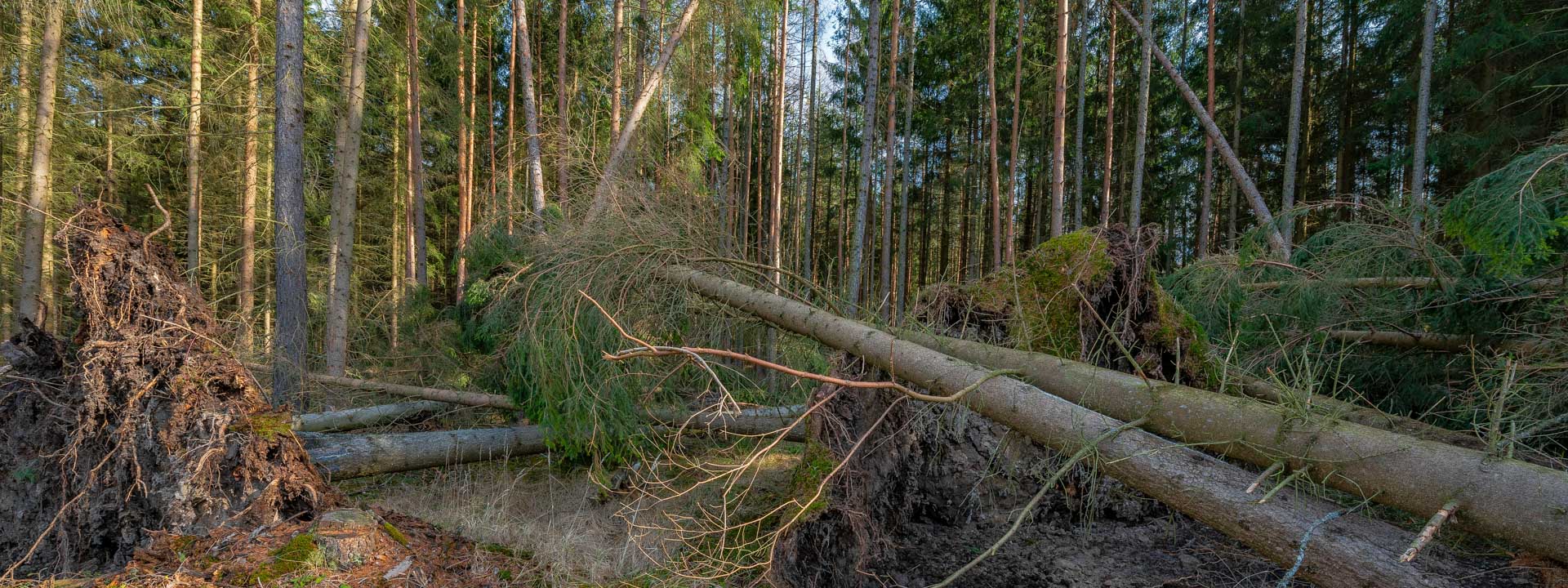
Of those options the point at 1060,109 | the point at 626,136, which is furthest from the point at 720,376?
the point at 1060,109

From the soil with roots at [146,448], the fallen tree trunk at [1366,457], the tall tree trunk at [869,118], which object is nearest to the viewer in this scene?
the fallen tree trunk at [1366,457]

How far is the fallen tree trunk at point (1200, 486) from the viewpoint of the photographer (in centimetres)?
168

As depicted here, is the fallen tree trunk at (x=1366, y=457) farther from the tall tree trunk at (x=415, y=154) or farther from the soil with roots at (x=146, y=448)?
the tall tree trunk at (x=415, y=154)

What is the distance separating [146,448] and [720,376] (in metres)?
3.26

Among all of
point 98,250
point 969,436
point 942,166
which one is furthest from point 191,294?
point 942,166

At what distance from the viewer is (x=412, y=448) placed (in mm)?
4863

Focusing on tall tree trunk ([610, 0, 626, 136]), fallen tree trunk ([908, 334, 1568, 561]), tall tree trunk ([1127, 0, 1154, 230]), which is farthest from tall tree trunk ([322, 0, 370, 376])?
tall tree trunk ([1127, 0, 1154, 230])

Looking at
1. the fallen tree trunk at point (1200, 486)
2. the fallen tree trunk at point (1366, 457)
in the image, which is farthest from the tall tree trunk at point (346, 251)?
the fallen tree trunk at point (1366, 457)

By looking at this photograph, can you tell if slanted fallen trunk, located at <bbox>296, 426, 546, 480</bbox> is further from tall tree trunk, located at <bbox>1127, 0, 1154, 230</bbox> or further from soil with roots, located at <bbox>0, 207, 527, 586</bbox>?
tall tree trunk, located at <bbox>1127, 0, 1154, 230</bbox>

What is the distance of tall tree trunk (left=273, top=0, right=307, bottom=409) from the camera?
5.39 meters

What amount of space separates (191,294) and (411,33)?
745cm

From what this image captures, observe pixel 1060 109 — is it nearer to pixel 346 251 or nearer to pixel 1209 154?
pixel 1209 154

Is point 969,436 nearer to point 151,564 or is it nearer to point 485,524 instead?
point 485,524

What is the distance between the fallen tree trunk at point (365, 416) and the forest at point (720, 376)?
1.9 inches
